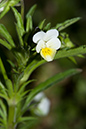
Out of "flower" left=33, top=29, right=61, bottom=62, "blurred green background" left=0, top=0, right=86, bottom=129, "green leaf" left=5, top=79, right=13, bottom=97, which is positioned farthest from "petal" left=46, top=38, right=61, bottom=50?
"blurred green background" left=0, top=0, right=86, bottom=129

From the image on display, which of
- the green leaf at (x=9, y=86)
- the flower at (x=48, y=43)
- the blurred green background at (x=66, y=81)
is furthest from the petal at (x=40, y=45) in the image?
the blurred green background at (x=66, y=81)

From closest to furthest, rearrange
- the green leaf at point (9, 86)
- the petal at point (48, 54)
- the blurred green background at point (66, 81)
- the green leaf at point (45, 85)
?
the petal at point (48, 54)
the green leaf at point (9, 86)
the green leaf at point (45, 85)
the blurred green background at point (66, 81)

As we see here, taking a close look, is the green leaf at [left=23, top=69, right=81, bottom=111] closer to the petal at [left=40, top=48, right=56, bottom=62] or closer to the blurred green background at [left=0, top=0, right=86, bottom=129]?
the petal at [left=40, top=48, right=56, bottom=62]

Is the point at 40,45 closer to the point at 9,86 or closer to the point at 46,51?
the point at 46,51

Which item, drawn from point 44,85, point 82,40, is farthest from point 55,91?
point 44,85

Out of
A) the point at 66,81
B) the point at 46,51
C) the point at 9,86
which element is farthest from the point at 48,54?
the point at 66,81

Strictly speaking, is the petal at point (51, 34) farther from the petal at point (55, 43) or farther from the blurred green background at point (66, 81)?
the blurred green background at point (66, 81)

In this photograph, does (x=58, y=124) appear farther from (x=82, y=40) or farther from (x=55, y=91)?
(x=82, y=40)
